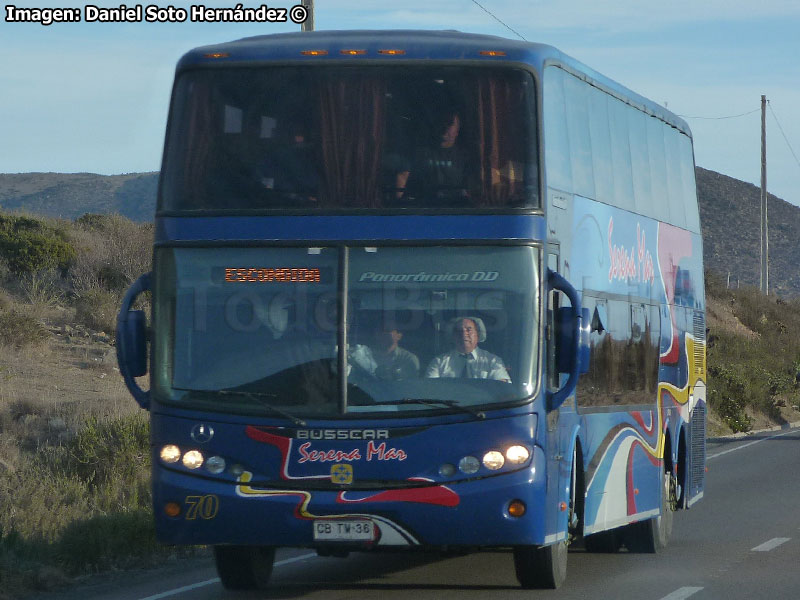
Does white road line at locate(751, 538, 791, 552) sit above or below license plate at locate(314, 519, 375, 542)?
below

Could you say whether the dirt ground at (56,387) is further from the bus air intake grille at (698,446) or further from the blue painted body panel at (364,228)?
the blue painted body panel at (364,228)

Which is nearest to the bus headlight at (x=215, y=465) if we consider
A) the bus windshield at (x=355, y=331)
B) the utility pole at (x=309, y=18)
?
the bus windshield at (x=355, y=331)

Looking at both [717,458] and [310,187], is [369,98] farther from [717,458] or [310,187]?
[717,458]

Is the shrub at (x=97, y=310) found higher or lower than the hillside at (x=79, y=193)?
lower

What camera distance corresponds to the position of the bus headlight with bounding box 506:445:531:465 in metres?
9.61

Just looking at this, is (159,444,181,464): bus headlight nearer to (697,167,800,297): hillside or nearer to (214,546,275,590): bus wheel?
(214,546,275,590): bus wheel

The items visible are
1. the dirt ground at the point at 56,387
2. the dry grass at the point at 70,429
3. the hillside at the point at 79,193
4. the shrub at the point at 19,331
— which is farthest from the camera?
the hillside at the point at 79,193

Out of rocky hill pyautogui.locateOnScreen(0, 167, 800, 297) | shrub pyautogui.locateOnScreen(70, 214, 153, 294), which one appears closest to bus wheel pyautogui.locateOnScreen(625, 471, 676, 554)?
shrub pyautogui.locateOnScreen(70, 214, 153, 294)

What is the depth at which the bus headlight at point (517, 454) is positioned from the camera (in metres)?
9.61

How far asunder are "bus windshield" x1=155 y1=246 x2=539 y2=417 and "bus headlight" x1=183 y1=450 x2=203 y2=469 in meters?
0.33

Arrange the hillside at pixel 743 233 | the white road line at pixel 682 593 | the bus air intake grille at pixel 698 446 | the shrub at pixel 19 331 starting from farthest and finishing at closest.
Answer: the hillside at pixel 743 233, the shrub at pixel 19 331, the bus air intake grille at pixel 698 446, the white road line at pixel 682 593

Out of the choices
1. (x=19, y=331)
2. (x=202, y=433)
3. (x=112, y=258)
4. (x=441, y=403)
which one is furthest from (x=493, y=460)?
(x=112, y=258)

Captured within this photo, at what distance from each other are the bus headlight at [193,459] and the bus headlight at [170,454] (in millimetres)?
67

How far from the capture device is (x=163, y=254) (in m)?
10.0
